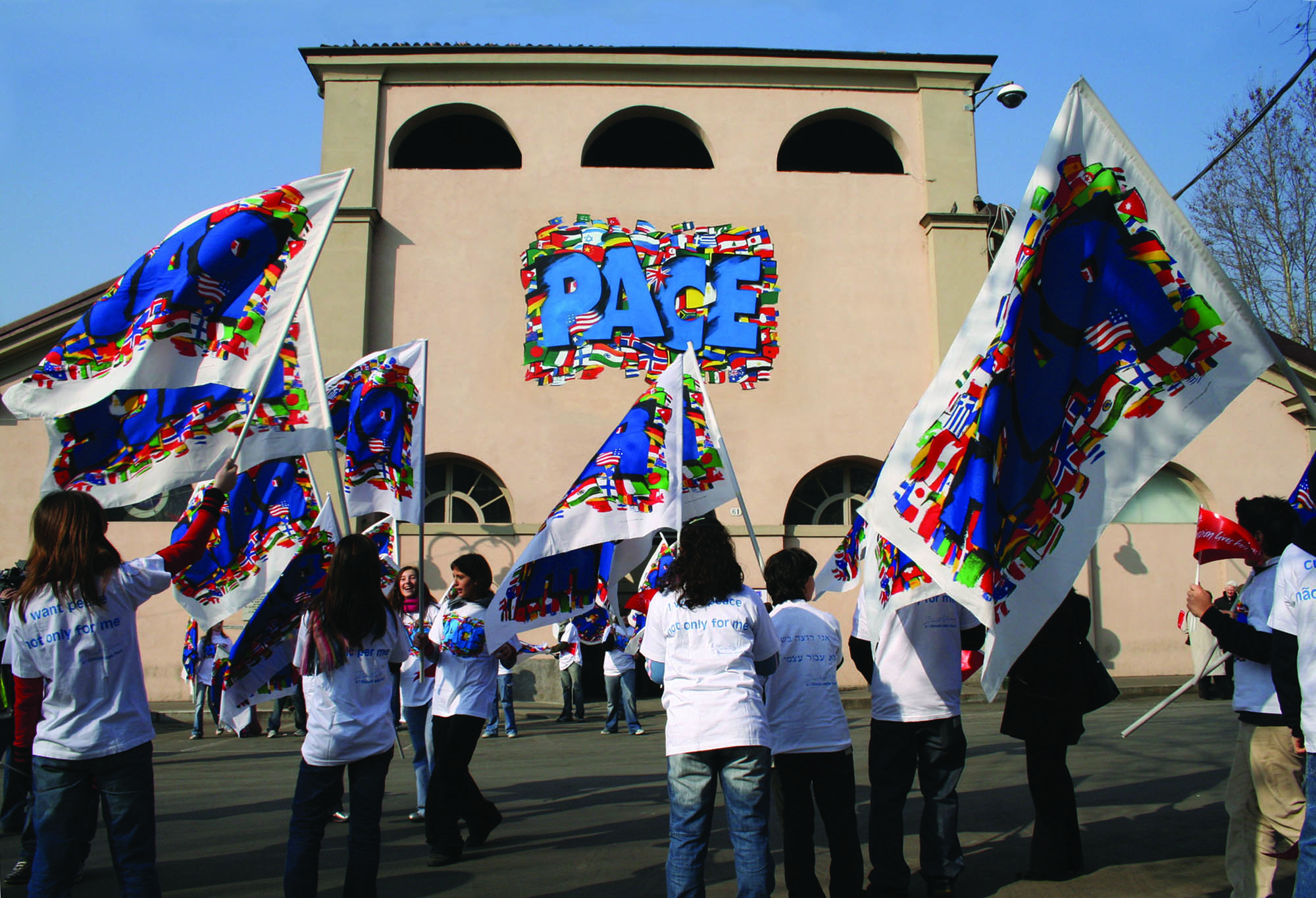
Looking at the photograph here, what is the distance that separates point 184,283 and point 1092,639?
16.4 metres

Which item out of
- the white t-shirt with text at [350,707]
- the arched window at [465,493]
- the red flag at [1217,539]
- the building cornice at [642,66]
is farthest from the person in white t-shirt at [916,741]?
the building cornice at [642,66]

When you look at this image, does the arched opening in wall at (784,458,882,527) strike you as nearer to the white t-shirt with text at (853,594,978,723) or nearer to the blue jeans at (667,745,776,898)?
the white t-shirt with text at (853,594,978,723)

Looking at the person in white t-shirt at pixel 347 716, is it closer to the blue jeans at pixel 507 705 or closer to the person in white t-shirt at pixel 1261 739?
the person in white t-shirt at pixel 1261 739

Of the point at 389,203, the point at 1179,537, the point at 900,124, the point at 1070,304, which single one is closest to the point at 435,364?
the point at 389,203

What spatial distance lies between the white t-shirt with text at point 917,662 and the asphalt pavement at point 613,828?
3.05 ft

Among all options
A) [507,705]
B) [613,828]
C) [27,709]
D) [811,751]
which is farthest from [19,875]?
[507,705]

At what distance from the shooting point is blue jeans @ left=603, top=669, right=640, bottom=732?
13.5 meters

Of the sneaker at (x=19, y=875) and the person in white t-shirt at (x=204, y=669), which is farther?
the person in white t-shirt at (x=204, y=669)

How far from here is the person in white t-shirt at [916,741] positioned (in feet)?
16.4

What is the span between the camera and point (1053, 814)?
5.27 meters

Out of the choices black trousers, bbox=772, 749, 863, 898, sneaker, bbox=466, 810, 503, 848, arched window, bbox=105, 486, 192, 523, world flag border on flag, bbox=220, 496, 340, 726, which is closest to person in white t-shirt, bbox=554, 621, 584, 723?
arched window, bbox=105, 486, 192, 523

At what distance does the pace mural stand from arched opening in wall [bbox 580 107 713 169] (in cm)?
227

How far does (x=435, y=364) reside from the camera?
18.1 meters

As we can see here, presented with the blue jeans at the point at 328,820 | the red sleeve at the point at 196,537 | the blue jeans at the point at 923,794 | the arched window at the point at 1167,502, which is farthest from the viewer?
the arched window at the point at 1167,502
